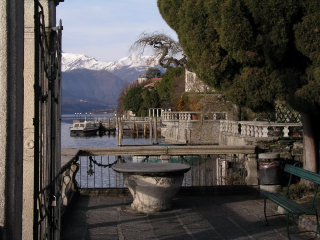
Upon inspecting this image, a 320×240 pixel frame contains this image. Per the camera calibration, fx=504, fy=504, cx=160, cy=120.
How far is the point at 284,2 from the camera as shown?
8242 millimetres

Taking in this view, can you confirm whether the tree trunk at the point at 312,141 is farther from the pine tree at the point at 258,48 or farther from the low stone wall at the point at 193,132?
the low stone wall at the point at 193,132

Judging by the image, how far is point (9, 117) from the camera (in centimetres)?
333

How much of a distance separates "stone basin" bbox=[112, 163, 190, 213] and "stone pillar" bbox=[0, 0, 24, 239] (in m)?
4.54

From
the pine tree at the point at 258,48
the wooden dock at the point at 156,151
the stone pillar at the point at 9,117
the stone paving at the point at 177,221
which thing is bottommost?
the stone paving at the point at 177,221

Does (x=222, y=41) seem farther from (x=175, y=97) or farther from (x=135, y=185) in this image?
(x=175, y=97)

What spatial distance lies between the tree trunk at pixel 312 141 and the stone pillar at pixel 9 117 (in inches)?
302

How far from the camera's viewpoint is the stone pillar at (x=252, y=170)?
1021 cm

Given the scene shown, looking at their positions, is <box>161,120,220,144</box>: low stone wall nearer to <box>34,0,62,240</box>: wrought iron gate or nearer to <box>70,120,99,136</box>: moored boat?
<box>70,120,99,136</box>: moored boat

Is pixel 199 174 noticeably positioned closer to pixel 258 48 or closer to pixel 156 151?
pixel 156 151

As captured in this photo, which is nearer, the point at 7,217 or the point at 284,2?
the point at 7,217

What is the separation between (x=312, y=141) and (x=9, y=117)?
25.7 ft

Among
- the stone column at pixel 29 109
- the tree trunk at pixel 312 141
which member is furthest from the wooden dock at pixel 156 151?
the stone column at pixel 29 109

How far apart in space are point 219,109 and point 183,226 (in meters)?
25.4

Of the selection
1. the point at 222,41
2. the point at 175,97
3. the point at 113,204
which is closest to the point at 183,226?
the point at 113,204
